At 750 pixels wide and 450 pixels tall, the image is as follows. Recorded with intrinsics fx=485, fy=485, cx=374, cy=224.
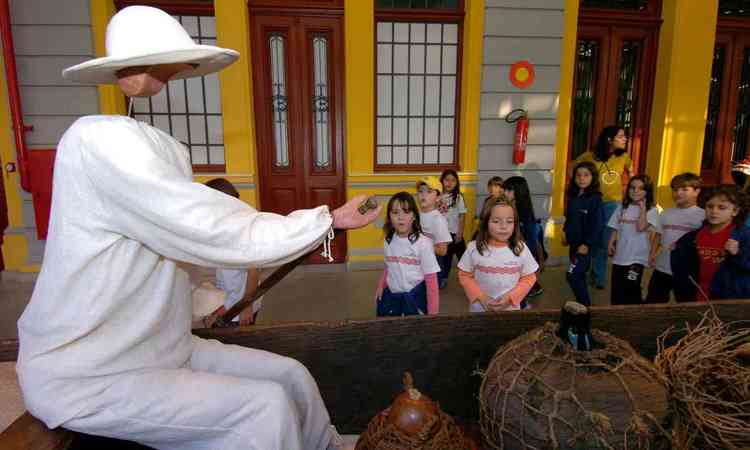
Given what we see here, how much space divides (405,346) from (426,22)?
4.60 meters

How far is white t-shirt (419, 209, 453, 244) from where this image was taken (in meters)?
4.00

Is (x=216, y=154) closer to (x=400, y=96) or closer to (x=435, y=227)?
(x=400, y=96)

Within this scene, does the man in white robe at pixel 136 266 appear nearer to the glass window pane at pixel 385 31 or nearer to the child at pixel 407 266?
the child at pixel 407 266

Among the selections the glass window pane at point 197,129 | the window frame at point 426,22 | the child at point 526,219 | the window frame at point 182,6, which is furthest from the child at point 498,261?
the glass window pane at point 197,129

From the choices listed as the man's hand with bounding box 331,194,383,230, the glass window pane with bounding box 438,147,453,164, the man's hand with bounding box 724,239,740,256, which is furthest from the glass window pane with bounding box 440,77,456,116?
the man's hand with bounding box 331,194,383,230

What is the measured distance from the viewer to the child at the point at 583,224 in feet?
13.8

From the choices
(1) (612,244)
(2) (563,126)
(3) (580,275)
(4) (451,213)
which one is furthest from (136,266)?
(2) (563,126)

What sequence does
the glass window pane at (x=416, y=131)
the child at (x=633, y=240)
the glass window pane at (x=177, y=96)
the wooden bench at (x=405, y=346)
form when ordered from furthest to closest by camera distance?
the glass window pane at (x=416, y=131) → the glass window pane at (x=177, y=96) → the child at (x=633, y=240) → the wooden bench at (x=405, y=346)

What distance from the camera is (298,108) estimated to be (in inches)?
220

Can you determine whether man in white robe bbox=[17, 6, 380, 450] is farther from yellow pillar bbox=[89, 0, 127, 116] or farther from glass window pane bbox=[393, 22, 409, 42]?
glass window pane bbox=[393, 22, 409, 42]

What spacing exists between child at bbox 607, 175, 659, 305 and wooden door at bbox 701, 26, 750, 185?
128 inches

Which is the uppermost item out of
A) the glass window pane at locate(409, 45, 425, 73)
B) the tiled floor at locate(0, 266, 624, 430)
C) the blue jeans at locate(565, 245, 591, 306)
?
the glass window pane at locate(409, 45, 425, 73)

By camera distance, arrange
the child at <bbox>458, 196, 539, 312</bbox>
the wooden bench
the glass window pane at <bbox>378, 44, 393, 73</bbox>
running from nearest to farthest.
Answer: the wooden bench < the child at <bbox>458, 196, 539, 312</bbox> < the glass window pane at <bbox>378, 44, 393, 73</bbox>

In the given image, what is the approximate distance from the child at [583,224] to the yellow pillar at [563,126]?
1.44 m
